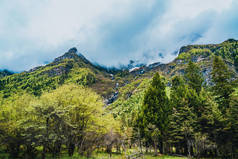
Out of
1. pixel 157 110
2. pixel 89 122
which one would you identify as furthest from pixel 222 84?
pixel 89 122

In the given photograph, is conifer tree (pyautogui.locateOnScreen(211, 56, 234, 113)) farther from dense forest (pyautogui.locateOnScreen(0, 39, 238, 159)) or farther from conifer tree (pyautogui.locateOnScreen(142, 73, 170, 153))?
conifer tree (pyautogui.locateOnScreen(142, 73, 170, 153))

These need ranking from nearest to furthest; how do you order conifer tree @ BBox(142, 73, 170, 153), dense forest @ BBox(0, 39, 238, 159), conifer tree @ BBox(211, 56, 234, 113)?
dense forest @ BBox(0, 39, 238, 159) → conifer tree @ BBox(211, 56, 234, 113) → conifer tree @ BBox(142, 73, 170, 153)

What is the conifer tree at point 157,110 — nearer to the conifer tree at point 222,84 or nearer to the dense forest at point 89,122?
the dense forest at point 89,122

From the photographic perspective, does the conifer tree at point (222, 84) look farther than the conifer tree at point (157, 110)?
No

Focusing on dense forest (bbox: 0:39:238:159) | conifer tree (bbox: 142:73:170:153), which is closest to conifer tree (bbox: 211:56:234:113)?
dense forest (bbox: 0:39:238:159)

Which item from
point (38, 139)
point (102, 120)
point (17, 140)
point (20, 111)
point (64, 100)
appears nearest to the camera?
point (38, 139)

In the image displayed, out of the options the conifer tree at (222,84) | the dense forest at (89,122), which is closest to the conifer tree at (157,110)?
the dense forest at (89,122)

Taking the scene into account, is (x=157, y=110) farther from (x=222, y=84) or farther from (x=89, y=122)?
(x=89, y=122)

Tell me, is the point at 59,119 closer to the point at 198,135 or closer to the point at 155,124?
the point at 155,124

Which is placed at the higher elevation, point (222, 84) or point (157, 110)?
point (222, 84)

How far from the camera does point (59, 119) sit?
19.0 m

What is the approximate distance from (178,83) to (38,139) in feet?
142

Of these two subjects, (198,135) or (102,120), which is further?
(102,120)

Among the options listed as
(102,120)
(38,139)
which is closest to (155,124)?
(102,120)
